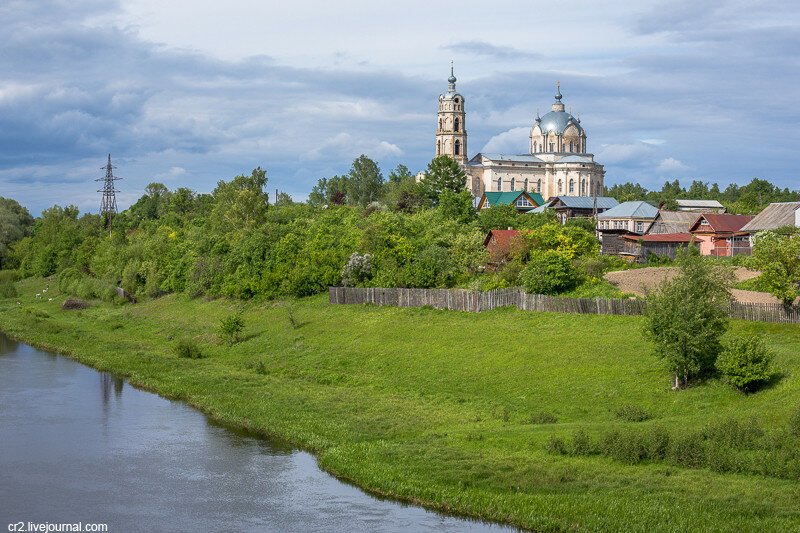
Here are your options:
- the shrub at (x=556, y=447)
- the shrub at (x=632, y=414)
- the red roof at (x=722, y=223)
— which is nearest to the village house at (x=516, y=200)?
the red roof at (x=722, y=223)

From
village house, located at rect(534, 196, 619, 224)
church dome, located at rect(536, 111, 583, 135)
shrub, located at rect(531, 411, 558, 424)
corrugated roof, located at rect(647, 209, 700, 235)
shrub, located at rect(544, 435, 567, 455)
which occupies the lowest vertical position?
shrub, located at rect(544, 435, 567, 455)

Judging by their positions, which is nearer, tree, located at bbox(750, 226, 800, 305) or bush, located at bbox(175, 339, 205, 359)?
tree, located at bbox(750, 226, 800, 305)

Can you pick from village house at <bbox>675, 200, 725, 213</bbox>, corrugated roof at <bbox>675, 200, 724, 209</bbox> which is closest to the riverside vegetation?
village house at <bbox>675, 200, 725, 213</bbox>

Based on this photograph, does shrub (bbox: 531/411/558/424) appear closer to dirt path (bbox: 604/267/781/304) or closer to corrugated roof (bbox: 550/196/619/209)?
dirt path (bbox: 604/267/781/304)

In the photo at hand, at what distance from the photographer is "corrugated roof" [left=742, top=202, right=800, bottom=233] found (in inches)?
3083

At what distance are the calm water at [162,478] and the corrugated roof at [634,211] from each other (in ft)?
230

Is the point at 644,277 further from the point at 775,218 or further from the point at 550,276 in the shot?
the point at 775,218

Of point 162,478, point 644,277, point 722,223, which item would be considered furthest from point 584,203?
point 162,478

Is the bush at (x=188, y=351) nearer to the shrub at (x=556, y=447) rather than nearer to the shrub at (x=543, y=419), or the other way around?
the shrub at (x=543, y=419)

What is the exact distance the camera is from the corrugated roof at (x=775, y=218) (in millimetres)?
78312

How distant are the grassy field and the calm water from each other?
1.37m

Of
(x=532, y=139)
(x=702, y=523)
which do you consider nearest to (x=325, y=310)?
(x=702, y=523)

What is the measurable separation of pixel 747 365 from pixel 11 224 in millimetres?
143962

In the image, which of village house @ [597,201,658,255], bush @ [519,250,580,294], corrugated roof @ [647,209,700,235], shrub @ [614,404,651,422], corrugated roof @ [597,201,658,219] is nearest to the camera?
shrub @ [614,404,651,422]
